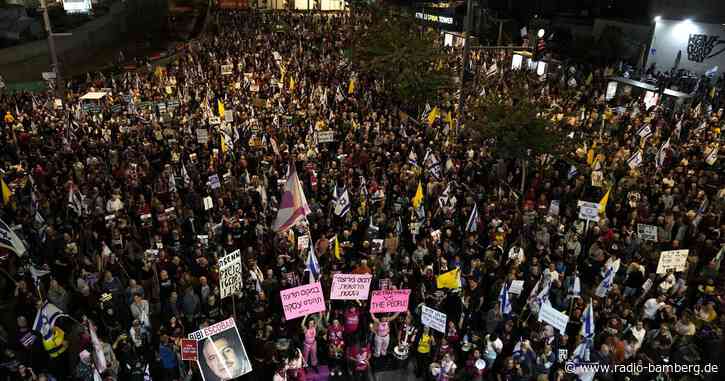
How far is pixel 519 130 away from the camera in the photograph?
1596 centimetres

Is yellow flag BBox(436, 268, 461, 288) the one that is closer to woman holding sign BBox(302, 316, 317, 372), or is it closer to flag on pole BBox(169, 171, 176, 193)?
woman holding sign BBox(302, 316, 317, 372)

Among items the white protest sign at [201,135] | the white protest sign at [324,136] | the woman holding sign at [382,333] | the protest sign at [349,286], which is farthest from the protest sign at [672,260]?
the white protest sign at [201,135]

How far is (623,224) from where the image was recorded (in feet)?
44.8

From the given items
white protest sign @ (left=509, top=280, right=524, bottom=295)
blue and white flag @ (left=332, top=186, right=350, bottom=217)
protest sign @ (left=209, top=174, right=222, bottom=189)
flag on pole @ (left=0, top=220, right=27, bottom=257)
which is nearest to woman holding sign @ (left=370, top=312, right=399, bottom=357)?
white protest sign @ (left=509, top=280, right=524, bottom=295)

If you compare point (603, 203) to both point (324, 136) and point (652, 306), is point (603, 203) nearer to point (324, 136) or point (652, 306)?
point (652, 306)

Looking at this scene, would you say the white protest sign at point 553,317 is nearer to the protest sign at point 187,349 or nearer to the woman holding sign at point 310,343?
the woman holding sign at point 310,343

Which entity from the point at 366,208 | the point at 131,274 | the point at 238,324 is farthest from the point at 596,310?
the point at 131,274

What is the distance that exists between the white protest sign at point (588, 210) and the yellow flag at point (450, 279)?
14.4 feet

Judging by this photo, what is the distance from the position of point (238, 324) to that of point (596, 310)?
6.96 metres

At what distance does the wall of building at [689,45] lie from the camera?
98.4 feet

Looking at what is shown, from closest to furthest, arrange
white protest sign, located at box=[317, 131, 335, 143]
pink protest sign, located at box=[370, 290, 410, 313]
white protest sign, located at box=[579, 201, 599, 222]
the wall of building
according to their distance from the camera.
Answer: pink protest sign, located at box=[370, 290, 410, 313] → white protest sign, located at box=[579, 201, 599, 222] → white protest sign, located at box=[317, 131, 335, 143] → the wall of building

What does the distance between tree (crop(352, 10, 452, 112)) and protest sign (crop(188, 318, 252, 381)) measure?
17049 millimetres

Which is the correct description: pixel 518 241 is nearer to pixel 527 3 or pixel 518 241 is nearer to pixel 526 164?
pixel 526 164

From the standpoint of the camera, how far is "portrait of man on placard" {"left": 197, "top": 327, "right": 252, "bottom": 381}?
331 inches
